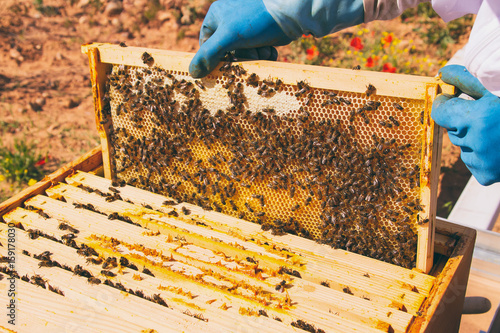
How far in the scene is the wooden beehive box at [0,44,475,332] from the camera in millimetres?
2738

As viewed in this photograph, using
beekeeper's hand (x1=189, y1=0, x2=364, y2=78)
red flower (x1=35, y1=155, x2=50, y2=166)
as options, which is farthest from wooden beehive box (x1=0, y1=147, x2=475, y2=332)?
red flower (x1=35, y1=155, x2=50, y2=166)

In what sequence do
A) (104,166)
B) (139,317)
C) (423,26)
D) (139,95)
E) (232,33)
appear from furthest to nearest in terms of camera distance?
1. (423,26)
2. (104,166)
3. (139,95)
4. (232,33)
5. (139,317)

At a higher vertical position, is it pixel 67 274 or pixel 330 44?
pixel 330 44

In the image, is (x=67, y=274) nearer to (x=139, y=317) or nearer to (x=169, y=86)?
(x=139, y=317)

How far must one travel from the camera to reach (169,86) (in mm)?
3662

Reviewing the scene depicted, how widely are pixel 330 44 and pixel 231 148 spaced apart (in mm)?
7049

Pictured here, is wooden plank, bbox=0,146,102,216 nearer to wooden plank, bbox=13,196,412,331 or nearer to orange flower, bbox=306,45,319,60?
wooden plank, bbox=13,196,412,331

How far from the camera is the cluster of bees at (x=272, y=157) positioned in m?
3.13

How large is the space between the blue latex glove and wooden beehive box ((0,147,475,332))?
0.88 m

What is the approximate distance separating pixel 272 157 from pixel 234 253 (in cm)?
84

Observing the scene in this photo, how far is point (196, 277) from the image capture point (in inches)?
119

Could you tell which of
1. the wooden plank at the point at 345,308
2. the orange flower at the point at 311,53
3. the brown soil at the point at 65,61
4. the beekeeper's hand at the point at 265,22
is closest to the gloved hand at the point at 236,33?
the beekeeper's hand at the point at 265,22

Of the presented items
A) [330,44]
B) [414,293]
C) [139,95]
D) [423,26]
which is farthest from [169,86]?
[423,26]

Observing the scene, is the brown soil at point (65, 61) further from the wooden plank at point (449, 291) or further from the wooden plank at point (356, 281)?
the wooden plank at point (356, 281)
